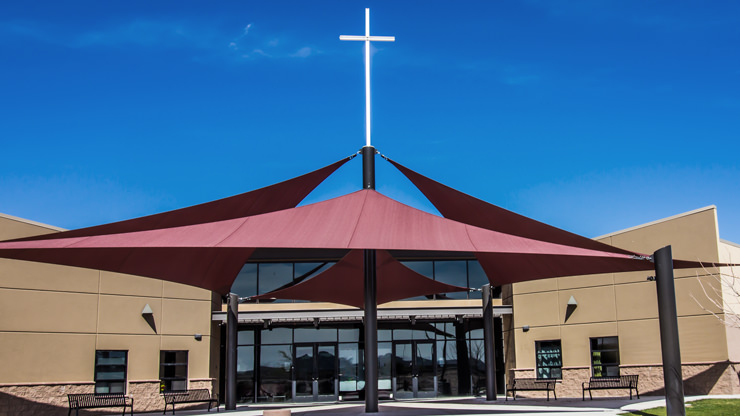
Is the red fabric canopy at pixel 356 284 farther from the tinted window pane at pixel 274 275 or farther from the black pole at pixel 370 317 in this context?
the tinted window pane at pixel 274 275

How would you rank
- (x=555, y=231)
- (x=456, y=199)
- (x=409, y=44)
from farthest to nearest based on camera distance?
1. (x=409, y=44)
2. (x=456, y=199)
3. (x=555, y=231)

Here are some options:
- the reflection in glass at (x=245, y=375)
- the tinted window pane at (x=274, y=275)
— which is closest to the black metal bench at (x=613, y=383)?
the tinted window pane at (x=274, y=275)

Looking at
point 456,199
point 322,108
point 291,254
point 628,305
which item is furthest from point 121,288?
point 628,305

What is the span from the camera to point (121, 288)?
19453mm

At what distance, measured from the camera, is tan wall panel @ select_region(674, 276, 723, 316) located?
1714 centimetres

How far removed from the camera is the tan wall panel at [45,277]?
55.7 ft

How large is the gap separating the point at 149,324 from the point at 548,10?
13779mm

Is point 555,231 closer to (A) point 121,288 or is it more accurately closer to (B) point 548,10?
(B) point 548,10

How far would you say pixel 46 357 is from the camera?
17.4 m

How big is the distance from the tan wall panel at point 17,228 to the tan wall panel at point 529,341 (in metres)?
14.3

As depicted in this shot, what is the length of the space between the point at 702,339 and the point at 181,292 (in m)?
14.5

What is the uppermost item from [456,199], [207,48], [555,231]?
[207,48]

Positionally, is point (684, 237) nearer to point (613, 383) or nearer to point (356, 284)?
point (613, 383)

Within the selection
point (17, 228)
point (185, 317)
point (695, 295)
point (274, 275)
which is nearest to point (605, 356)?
point (695, 295)
